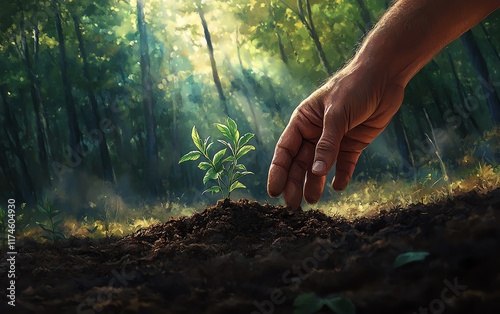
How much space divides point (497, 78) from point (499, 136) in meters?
3.43

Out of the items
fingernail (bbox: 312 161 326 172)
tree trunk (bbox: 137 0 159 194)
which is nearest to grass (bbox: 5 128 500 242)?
fingernail (bbox: 312 161 326 172)

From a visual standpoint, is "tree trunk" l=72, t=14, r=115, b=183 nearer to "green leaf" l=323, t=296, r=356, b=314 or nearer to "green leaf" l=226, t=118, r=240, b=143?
"green leaf" l=226, t=118, r=240, b=143

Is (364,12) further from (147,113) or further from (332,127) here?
(332,127)

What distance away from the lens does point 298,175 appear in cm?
229

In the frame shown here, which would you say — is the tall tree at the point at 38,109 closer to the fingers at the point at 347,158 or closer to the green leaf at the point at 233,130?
the green leaf at the point at 233,130

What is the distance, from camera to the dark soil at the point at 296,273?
2.94ft

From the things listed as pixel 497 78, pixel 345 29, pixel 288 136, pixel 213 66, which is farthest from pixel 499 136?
pixel 213 66

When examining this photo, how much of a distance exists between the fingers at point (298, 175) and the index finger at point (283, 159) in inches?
1.4

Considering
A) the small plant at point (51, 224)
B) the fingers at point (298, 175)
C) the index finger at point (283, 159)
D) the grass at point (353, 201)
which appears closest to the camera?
the index finger at point (283, 159)

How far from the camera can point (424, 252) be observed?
1019mm

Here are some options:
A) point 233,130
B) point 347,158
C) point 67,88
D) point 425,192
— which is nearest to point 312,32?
point 67,88

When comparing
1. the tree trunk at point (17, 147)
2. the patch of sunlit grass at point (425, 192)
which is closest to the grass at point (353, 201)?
the patch of sunlit grass at point (425, 192)

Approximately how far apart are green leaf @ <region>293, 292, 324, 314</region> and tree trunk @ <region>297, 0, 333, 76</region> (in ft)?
28.3

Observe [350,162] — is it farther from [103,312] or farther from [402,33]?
[103,312]
